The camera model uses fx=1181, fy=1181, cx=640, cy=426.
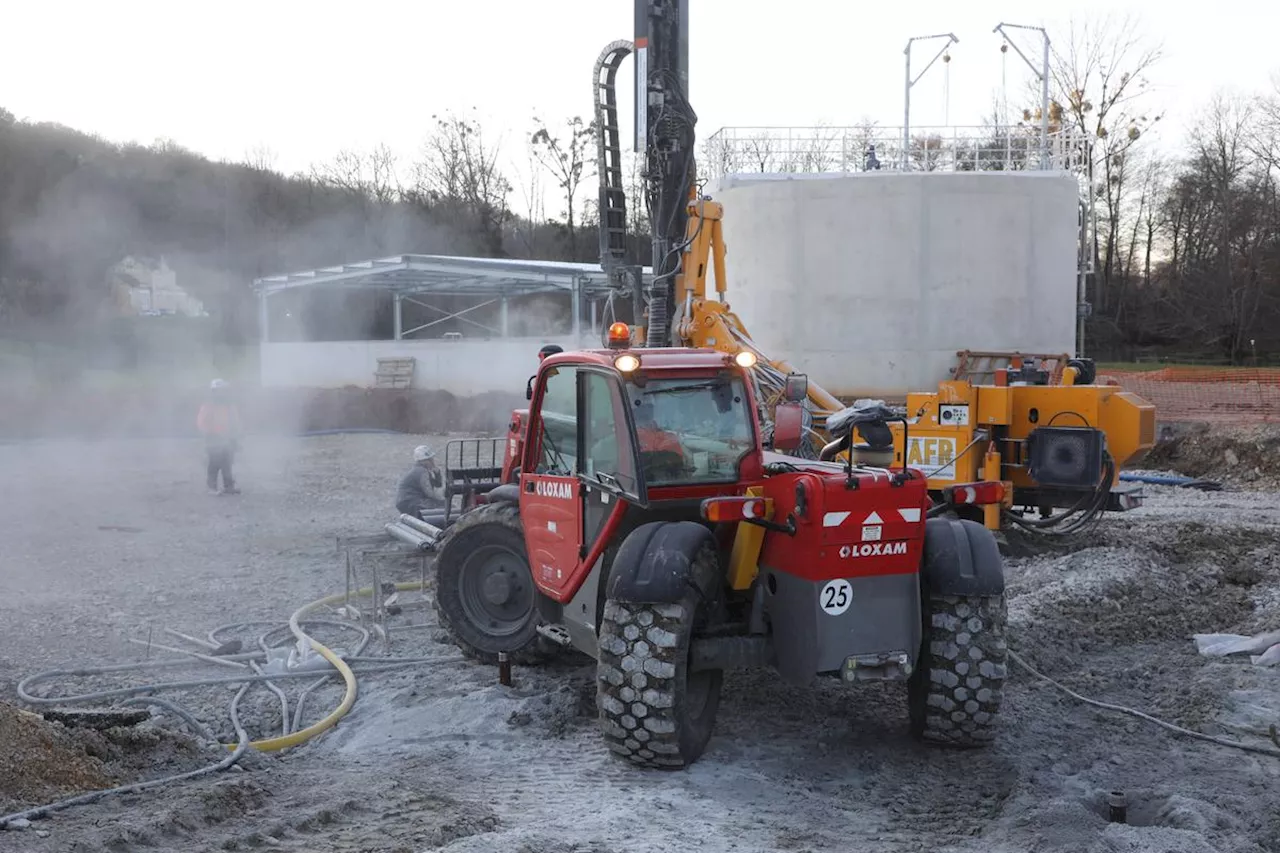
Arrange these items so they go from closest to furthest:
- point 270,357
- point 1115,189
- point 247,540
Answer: point 247,540 < point 270,357 < point 1115,189

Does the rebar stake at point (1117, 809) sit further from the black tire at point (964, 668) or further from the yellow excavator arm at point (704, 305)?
the yellow excavator arm at point (704, 305)

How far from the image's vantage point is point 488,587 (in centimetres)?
820

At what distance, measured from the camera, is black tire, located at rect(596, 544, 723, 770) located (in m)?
5.88

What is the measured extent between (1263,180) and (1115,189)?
5277 mm

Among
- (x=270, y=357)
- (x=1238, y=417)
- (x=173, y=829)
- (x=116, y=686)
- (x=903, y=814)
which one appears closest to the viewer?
(x=173, y=829)

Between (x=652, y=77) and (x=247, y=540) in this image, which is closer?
(x=652, y=77)

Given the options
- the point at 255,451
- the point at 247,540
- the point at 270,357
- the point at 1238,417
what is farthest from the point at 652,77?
the point at 270,357

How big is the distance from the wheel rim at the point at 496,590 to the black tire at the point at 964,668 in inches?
114

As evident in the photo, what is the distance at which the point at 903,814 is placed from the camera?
5672 millimetres

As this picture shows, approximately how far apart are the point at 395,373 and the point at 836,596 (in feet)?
83.3

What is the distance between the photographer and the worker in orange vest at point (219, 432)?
55.8 ft

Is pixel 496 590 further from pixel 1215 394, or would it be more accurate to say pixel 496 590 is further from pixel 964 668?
pixel 1215 394

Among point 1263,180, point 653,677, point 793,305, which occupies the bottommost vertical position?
point 653,677

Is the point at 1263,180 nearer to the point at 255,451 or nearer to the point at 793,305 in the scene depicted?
the point at 793,305
